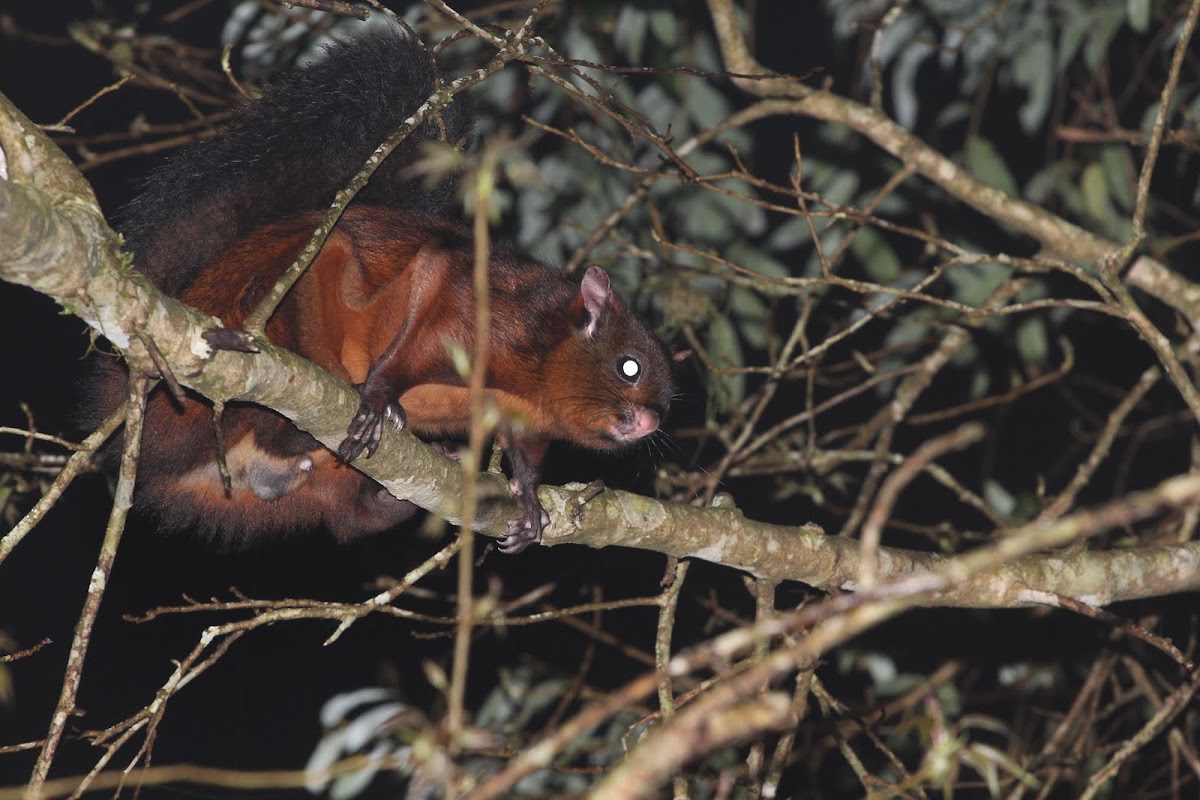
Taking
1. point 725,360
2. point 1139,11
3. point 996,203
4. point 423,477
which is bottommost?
point 725,360

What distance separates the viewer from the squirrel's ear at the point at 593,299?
3305 mm

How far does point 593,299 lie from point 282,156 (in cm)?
95

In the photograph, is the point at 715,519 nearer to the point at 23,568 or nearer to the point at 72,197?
the point at 72,197

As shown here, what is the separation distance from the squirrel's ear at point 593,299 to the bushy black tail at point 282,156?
551mm

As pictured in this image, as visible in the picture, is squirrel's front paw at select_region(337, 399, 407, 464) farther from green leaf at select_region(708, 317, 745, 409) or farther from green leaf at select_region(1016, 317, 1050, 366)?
green leaf at select_region(1016, 317, 1050, 366)

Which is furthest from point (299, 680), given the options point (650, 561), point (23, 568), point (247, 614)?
point (650, 561)

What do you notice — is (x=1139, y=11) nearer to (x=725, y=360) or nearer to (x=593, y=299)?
(x=725, y=360)

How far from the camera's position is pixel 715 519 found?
9.73 ft

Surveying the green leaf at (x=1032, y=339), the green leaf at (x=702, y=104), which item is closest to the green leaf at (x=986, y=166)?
the green leaf at (x=1032, y=339)

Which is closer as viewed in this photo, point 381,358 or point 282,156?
point 381,358

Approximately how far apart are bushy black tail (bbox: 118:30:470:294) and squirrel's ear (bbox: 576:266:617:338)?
1.81 feet

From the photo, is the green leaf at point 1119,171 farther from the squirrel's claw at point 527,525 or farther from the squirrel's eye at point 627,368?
the squirrel's claw at point 527,525

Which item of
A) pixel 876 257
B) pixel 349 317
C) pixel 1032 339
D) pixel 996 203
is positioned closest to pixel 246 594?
pixel 349 317

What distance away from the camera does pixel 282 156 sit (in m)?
3.34
